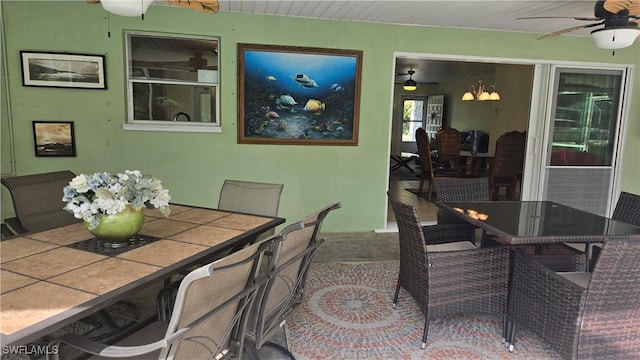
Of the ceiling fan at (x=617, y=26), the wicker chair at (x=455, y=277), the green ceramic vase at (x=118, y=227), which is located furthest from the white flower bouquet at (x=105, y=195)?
the ceiling fan at (x=617, y=26)

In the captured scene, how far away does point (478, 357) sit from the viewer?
2.19 m

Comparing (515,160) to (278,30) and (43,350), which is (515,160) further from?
(43,350)

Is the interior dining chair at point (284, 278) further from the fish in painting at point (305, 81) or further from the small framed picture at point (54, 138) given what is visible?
the small framed picture at point (54, 138)

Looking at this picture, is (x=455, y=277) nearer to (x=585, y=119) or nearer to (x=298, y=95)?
(x=298, y=95)

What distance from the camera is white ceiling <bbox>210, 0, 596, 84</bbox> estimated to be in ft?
11.7

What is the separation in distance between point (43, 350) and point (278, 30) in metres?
3.48

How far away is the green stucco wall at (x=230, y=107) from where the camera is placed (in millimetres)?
3752

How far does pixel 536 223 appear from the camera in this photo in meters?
2.44

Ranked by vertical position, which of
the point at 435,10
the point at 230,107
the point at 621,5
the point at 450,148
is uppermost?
the point at 435,10

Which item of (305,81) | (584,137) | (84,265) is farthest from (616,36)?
(84,265)

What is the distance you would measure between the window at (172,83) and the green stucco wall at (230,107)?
98 millimetres

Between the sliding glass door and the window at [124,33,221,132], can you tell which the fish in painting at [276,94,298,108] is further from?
the sliding glass door

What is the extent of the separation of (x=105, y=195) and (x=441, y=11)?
340 centimetres

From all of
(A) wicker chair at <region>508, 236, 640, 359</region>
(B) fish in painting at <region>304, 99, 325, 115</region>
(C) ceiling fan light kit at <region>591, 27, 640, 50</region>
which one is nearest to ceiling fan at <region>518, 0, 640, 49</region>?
(C) ceiling fan light kit at <region>591, 27, 640, 50</region>
